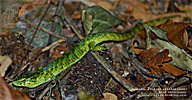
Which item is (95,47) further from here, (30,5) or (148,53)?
(30,5)

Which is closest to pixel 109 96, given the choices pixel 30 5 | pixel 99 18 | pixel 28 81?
pixel 28 81

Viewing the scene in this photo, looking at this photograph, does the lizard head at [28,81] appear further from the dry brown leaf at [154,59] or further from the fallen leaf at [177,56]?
the fallen leaf at [177,56]

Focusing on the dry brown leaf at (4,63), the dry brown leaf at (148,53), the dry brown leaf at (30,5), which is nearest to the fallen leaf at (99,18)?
the dry brown leaf at (148,53)

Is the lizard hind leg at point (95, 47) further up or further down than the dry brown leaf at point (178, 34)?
further down

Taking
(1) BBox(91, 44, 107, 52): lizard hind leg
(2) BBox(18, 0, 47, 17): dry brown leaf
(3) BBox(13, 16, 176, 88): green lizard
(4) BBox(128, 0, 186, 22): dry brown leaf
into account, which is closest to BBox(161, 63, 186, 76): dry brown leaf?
(3) BBox(13, 16, 176, 88): green lizard

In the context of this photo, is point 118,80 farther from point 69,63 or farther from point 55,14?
point 55,14

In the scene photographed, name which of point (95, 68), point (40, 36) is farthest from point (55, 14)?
point (95, 68)
